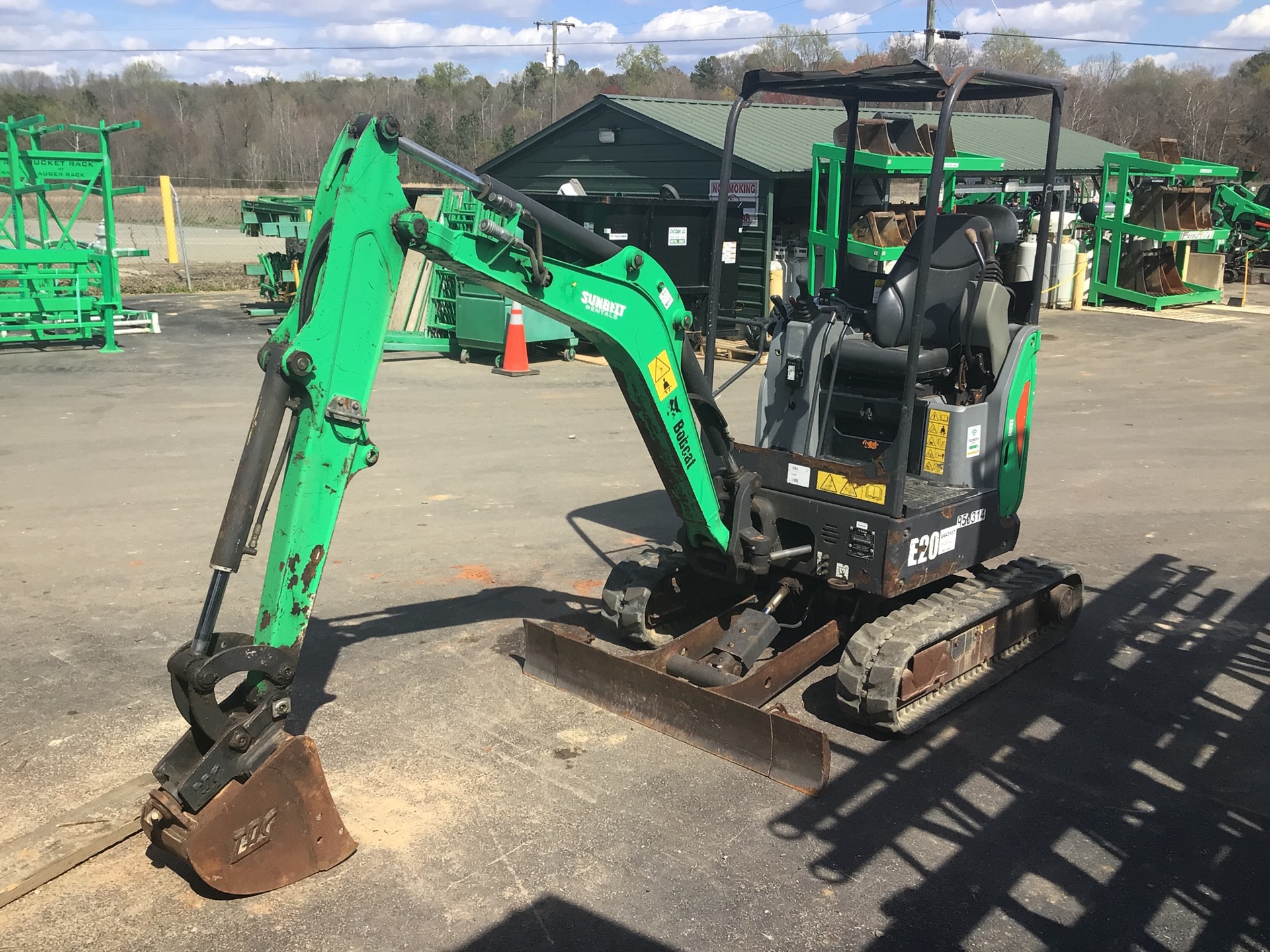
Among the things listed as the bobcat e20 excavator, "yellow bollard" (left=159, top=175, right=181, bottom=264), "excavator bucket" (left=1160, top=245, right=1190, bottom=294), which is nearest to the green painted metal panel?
"excavator bucket" (left=1160, top=245, right=1190, bottom=294)

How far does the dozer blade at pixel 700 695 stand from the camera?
4.90 m

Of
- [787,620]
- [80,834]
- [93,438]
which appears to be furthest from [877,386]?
[93,438]

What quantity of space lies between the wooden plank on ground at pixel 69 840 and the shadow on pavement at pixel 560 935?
1.56 metres

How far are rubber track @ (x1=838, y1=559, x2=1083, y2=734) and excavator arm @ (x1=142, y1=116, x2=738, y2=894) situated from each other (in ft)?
7.92

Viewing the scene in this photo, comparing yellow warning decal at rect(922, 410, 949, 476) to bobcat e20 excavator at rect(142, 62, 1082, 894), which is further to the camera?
yellow warning decal at rect(922, 410, 949, 476)

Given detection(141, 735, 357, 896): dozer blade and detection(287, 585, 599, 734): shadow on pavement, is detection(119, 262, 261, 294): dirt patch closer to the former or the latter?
detection(287, 585, 599, 734): shadow on pavement

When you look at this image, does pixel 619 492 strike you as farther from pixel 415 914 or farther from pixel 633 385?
pixel 415 914

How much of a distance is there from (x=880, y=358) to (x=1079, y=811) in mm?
2538

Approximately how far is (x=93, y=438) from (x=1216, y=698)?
396 inches

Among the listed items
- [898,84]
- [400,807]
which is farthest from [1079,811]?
[898,84]

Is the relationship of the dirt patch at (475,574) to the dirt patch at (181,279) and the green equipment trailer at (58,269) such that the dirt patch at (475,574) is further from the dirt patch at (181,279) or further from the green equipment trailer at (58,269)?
the dirt patch at (181,279)

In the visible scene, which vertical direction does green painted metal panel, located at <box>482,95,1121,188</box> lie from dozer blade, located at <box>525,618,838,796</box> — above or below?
above

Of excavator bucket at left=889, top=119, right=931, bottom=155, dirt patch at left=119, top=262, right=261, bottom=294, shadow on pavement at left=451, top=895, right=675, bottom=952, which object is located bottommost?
shadow on pavement at left=451, top=895, right=675, bottom=952

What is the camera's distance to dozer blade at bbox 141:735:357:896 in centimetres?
380
